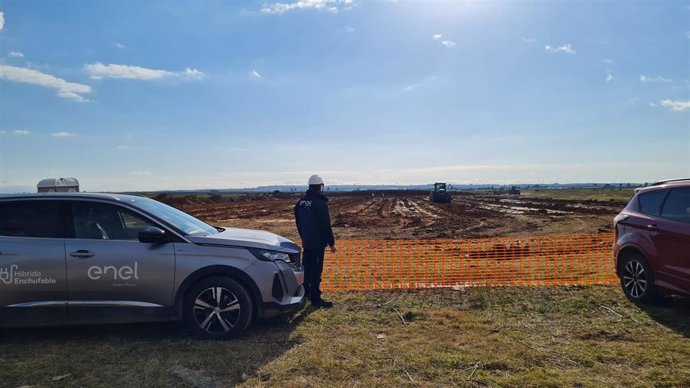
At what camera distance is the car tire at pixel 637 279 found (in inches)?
249

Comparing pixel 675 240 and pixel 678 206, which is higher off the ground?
pixel 678 206

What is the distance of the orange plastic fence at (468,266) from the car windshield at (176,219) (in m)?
2.68

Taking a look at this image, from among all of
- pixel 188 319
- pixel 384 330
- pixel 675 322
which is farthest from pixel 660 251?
pixel 188 319

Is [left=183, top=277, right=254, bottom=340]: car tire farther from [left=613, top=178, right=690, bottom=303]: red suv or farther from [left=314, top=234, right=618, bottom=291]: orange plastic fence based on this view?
[left=613, top=178, right=690, bottom=303]: red suv

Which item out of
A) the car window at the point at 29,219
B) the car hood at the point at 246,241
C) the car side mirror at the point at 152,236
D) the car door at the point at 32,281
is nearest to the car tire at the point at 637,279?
the car hood at the point at 246,241

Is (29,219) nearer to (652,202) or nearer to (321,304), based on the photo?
(321,304)

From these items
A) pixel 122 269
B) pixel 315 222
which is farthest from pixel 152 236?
pixel 315 222

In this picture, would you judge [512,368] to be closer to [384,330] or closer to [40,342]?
[384,330]

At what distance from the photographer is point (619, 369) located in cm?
433

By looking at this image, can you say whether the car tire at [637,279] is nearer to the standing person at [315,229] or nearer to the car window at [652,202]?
the car window at [652,202]

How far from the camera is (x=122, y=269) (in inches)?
204

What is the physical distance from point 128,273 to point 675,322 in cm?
634

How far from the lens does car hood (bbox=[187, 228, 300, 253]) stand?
5.41 meters

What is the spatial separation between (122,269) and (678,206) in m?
6.90
